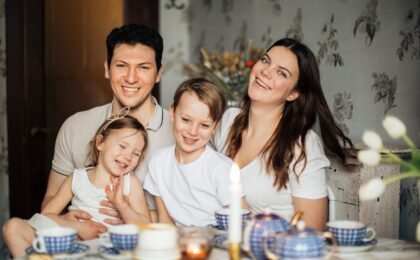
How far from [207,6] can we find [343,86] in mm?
1958

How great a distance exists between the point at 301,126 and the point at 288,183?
0.23 metres

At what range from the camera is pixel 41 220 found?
7.35ft

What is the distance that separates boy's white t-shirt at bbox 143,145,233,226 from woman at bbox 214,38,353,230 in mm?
125

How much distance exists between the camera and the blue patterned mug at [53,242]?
4.88 ft

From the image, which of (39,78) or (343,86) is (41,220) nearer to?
(343,86)

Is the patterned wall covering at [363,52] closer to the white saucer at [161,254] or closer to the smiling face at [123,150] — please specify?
the smiling face at [123,150]

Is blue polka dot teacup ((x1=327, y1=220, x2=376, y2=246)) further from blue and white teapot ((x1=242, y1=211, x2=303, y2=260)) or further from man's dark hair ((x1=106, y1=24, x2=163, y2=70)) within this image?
man's dark hair ((x1=106, y1=24, x2=163, y2=70))

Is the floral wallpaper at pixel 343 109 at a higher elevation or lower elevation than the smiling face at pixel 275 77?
lower

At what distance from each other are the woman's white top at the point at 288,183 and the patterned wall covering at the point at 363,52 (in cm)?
38

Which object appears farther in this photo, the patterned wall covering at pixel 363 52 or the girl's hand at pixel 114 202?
the patterned wall covering at pixel 363 52

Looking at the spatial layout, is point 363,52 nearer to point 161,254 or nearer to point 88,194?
point 88,194

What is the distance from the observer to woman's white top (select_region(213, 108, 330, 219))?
222 centimetres

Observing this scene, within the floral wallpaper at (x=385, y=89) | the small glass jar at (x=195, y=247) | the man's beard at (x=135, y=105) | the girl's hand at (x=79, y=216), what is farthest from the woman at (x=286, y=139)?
the small glass jar at (x=195, y=247)

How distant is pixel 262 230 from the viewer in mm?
1404
